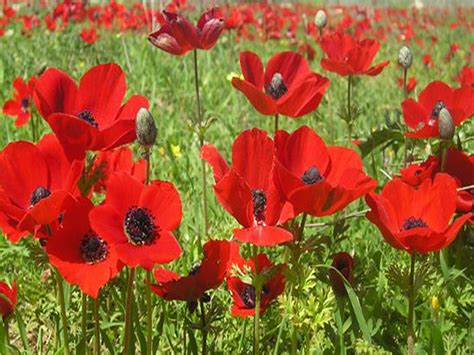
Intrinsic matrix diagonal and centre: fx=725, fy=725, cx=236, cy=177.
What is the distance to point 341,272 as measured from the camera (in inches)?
58.5

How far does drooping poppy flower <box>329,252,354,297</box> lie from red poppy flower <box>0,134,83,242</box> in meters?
0.56

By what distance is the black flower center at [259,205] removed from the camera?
128cm

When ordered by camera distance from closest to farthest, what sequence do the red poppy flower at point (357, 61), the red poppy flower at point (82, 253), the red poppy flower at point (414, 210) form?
the red poppy flower at point (82, 253) < the red poppy flower at point (414, 210) < the red poppy flower at point (357, 61)

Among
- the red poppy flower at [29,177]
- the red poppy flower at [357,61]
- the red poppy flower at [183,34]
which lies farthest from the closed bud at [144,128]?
the red poppy flower at [357,61]

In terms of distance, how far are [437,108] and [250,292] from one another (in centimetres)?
73

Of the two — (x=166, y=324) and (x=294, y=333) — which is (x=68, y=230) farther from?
(x=166, y=324)

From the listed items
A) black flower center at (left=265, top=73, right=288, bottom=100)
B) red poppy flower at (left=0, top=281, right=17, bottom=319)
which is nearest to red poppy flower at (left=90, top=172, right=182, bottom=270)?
red poppy flower at (left=0, top=281, right=17, bottom=319)

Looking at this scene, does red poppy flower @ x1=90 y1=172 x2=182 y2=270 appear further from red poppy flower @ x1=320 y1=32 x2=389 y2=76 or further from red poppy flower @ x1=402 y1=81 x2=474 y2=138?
red poppy flower @ x1=320 y1=32 x2=389 y2=76

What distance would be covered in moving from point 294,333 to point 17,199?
544 millimetres

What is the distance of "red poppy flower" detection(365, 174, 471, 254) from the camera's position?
49.0 inches

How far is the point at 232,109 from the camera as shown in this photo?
4.45 metres

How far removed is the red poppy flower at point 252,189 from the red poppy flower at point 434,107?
59 centimetres

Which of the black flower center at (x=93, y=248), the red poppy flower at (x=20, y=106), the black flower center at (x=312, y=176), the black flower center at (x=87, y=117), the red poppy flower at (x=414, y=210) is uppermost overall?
the black flower center at (x=87, y=117)

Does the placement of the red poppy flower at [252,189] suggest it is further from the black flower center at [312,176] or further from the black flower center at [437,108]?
the black flower center at [437,108]
